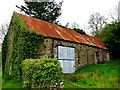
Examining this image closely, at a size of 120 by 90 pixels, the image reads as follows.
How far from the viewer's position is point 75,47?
13.8 m

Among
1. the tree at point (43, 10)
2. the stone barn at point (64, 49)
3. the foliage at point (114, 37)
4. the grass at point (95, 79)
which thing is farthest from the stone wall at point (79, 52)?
the tree at point (43, 10)

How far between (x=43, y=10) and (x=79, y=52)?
16.1 metres

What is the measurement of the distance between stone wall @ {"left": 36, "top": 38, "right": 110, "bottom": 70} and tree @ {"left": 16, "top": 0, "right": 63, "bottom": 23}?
Answer: 45.0 ft

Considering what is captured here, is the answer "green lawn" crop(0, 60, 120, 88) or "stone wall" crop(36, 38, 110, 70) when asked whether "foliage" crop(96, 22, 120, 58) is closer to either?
"stone wall" crop(36, 38, 110, 70)

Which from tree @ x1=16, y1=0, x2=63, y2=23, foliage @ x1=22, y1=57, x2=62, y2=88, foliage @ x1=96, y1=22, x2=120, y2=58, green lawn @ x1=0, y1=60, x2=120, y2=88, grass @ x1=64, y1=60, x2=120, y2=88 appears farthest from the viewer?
tree @ x1=16, y1=0, x2=63, y2=23

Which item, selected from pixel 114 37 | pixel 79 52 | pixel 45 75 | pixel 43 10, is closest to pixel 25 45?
pixel 45 75

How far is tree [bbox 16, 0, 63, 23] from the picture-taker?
85.4 ft

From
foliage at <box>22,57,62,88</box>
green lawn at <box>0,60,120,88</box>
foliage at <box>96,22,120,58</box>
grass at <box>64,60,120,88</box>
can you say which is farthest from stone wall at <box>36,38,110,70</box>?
foliage at <box>22,57,62,88</box>

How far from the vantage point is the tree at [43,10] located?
26031mm

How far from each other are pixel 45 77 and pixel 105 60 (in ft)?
53.0

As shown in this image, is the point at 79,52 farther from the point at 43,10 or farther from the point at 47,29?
the point at 43,10

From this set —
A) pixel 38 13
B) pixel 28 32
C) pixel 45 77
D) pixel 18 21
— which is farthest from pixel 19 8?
pixel 45 77

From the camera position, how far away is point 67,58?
1256cm

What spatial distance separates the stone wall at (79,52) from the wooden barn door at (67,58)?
0.48 m
